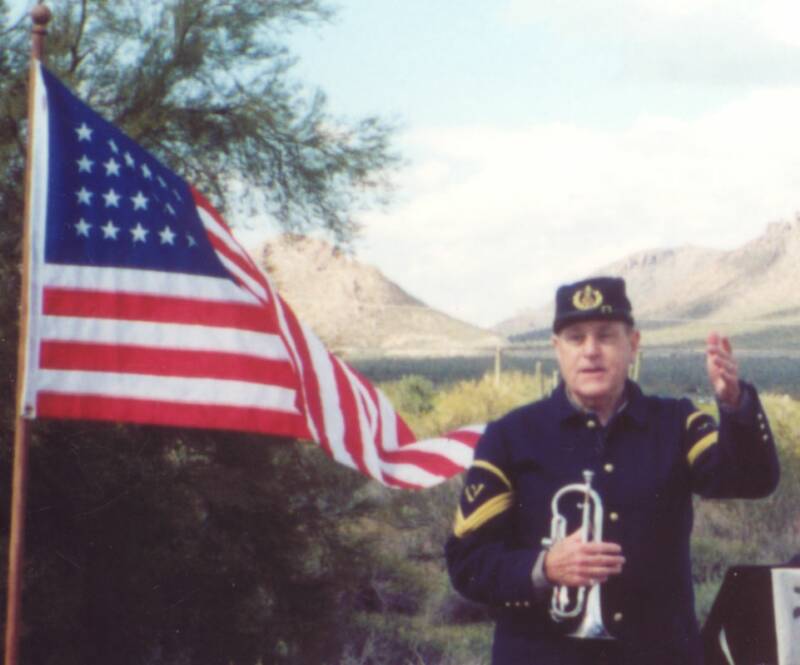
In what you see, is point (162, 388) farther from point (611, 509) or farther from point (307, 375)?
point (611, 509)

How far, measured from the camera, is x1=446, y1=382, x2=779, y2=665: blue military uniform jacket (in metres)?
3.47

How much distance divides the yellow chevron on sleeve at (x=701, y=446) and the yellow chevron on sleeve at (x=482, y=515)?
44cm

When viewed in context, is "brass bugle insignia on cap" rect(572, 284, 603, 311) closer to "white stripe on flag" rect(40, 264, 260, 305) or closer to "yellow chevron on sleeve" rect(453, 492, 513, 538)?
"yellow chevron on sleeve" rect(453, 492, 513, 538)

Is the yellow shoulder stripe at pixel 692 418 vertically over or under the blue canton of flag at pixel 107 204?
under

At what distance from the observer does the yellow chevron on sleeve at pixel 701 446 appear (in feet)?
11.5

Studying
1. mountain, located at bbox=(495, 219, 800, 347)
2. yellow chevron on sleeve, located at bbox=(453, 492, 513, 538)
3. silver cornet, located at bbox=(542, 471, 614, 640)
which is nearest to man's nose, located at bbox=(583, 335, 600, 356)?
silver cornet, located at bbox=(542, 471, 614, 640)

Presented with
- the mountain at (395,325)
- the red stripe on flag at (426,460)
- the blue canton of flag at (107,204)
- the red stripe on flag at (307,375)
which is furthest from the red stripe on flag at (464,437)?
the mountain at (395,325)

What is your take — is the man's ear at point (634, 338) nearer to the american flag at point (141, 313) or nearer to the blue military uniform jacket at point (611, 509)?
the blue military uniform jacket at point (611, 509)

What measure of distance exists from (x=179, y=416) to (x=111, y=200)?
2.41 feet

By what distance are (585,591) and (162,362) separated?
177cm

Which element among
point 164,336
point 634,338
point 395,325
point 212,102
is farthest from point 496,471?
point 395,325

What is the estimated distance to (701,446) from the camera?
3.54m

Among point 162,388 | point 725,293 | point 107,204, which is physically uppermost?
point 725,293

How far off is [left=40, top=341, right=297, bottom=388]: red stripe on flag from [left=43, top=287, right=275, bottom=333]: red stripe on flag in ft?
0.35
